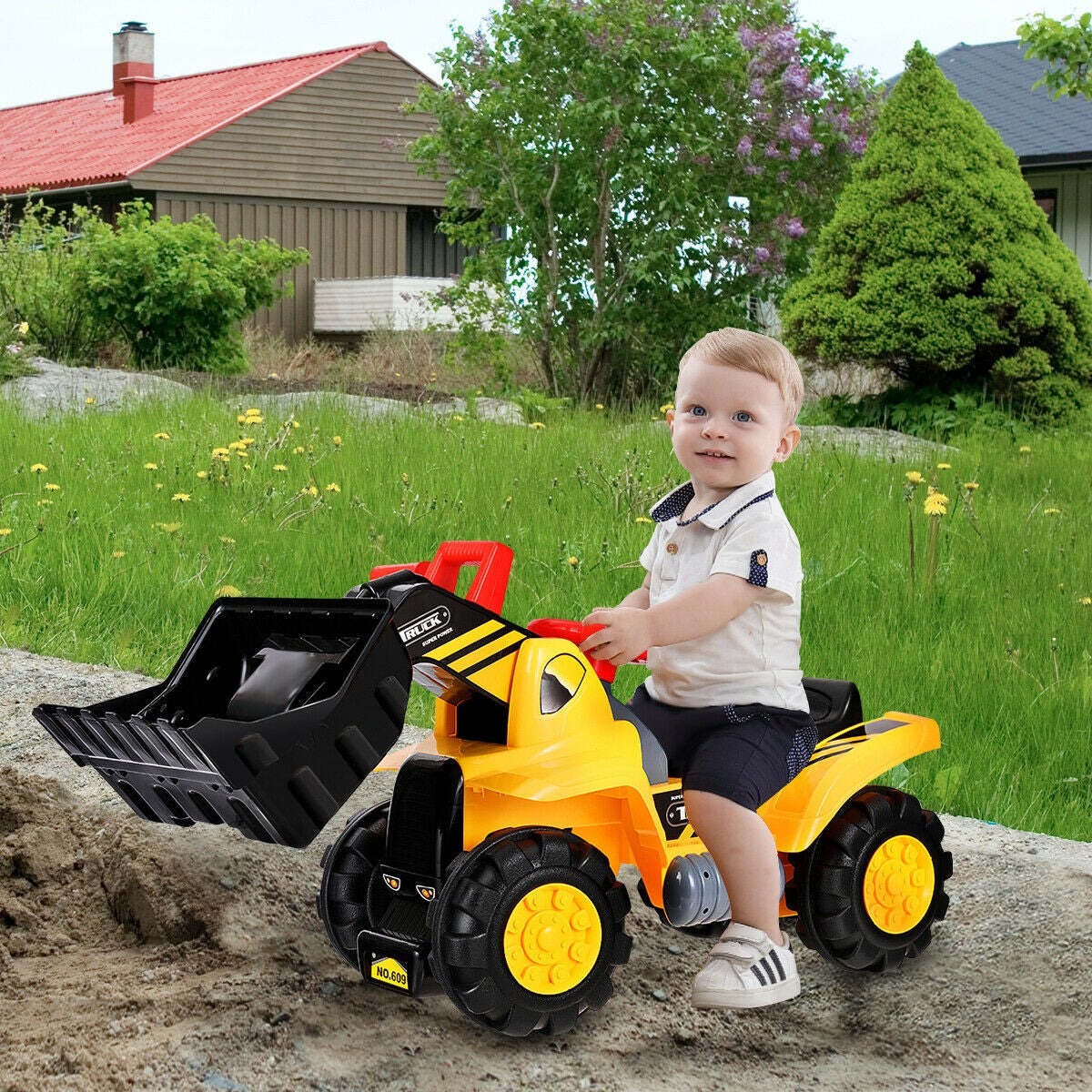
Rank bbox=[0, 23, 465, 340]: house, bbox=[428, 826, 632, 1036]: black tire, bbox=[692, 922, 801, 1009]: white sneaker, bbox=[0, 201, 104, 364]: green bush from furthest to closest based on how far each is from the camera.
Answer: bbox=[0, 23, 465, 340]: house, bbox=[0, 201, 104, 364]: green bush, bbox=[692, 922, 801, 1009]: white sneaker, bbox=[428, 826, 632, 1036]: black tire

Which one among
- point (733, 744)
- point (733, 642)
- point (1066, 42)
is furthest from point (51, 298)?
point (733, 744)

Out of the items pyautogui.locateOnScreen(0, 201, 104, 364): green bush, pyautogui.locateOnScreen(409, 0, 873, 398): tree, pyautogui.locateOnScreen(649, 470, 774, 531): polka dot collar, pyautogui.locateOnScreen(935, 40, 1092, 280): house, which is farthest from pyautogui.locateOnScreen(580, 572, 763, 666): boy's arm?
pyautogui.locateOnScreen(935, 40, 1092, 280): house

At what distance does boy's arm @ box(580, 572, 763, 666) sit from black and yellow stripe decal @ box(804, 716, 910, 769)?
35 cm

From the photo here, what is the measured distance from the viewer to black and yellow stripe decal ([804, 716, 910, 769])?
8.46 feet

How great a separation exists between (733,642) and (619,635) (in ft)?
0.84

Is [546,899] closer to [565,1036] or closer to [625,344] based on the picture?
[565,1036]

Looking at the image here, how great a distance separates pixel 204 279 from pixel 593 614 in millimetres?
13230

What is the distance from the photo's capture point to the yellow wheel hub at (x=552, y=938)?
7.02ft

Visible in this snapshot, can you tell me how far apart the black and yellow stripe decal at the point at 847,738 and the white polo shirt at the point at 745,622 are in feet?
0.41

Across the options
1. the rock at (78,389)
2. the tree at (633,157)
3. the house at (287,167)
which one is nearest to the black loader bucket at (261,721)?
the rock at (78,389)

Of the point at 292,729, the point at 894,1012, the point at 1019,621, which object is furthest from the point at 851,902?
the point at 1019,621

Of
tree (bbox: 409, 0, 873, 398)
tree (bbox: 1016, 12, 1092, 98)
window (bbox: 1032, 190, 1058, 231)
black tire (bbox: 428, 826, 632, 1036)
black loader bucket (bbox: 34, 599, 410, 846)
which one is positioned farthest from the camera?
window (bbox: 1032, 190, 1058, 231)

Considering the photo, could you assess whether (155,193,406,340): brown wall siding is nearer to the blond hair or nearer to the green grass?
the green grass

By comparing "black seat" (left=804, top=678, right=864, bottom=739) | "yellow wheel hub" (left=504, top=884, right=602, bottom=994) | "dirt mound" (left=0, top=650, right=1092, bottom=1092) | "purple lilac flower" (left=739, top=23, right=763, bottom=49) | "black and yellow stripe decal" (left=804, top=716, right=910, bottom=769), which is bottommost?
"dirt mound" (left=0, top=650, right=1092, bottom=1092)
